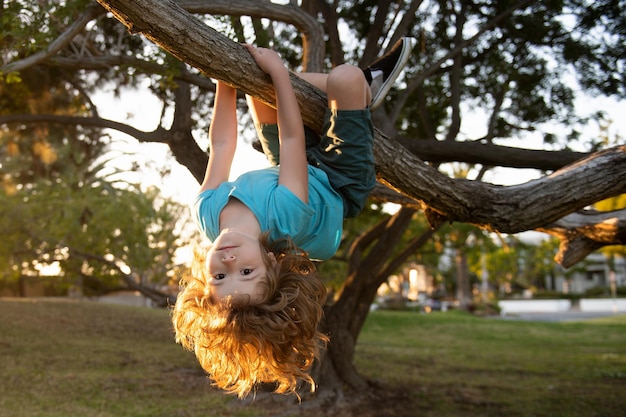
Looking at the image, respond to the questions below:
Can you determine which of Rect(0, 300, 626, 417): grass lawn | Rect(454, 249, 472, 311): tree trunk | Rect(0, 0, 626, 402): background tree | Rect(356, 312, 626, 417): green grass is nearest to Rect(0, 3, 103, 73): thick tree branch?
Rect(0, 0, 626, 402): background tree

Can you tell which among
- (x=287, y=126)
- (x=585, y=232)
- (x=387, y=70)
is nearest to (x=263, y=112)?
(x=287, y=126)

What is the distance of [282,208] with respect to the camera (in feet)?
9.41

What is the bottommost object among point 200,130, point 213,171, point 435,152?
point 213,171

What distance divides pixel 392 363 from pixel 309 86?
9.38 meters

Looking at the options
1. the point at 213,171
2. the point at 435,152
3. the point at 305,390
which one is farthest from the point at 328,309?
the point at 213,171

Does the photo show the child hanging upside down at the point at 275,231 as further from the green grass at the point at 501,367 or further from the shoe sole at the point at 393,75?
the green grass at the point at 501,367

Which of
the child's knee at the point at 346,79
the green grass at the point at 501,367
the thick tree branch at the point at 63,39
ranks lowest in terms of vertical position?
the green grass at the point at 501,367

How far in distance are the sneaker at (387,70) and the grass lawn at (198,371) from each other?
4659mm

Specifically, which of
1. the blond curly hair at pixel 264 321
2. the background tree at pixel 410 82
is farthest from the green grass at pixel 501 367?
the blond curly hair at pixel 264 321

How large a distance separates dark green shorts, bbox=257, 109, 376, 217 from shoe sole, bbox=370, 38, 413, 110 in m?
0.20

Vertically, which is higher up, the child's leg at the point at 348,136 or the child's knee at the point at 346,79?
the child's knee at the point at 346,79

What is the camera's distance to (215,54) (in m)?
2.84

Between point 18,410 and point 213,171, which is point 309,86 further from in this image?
point 18,410

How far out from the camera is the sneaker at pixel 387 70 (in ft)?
11.2
